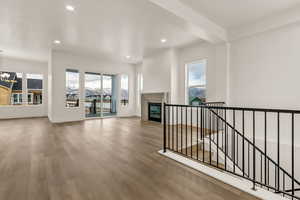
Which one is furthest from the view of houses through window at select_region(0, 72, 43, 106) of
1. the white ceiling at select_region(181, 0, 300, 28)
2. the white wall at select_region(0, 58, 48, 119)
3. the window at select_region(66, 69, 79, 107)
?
the white ceiling at select_region(181, 0, 300, 28)

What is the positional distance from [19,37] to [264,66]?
24.8 feet

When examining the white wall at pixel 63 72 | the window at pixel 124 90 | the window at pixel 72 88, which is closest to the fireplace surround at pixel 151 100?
the window at pixel 124 90

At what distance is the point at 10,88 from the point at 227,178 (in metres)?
10.2

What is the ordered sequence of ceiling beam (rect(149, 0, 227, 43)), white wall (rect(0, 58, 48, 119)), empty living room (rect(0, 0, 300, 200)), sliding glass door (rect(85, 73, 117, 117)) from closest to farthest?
empty living room (rect(0, 0, 300, 200)) → ceiling beam (rect(149, 0, 227, 43)) → white wall (rect(0, 58, 48, 119)) → sliding glass door (rect(85, 73, 117, 117))

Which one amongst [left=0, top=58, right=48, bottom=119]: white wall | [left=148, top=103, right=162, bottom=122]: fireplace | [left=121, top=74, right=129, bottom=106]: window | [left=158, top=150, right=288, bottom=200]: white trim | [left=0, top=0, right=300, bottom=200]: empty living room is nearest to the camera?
[left=158, top=150, right=288, bottom=200]: white trim

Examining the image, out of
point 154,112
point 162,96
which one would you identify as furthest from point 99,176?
point 154,112

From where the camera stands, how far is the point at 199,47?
5.79 metres

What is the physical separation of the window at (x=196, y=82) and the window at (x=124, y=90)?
4.00 meters

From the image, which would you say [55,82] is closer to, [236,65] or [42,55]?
[42,55]

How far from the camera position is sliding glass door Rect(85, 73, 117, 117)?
792cm

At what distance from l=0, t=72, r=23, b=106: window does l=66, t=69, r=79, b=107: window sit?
319 centimetres

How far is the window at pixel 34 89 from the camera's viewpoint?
27.0 feet

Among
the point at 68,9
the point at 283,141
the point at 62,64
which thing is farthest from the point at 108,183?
the point at 62,64

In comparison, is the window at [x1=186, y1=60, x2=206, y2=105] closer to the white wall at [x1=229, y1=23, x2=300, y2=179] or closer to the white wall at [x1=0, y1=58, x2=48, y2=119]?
the white wall at [x1=229, y1=23, x2=300, y2=179]
